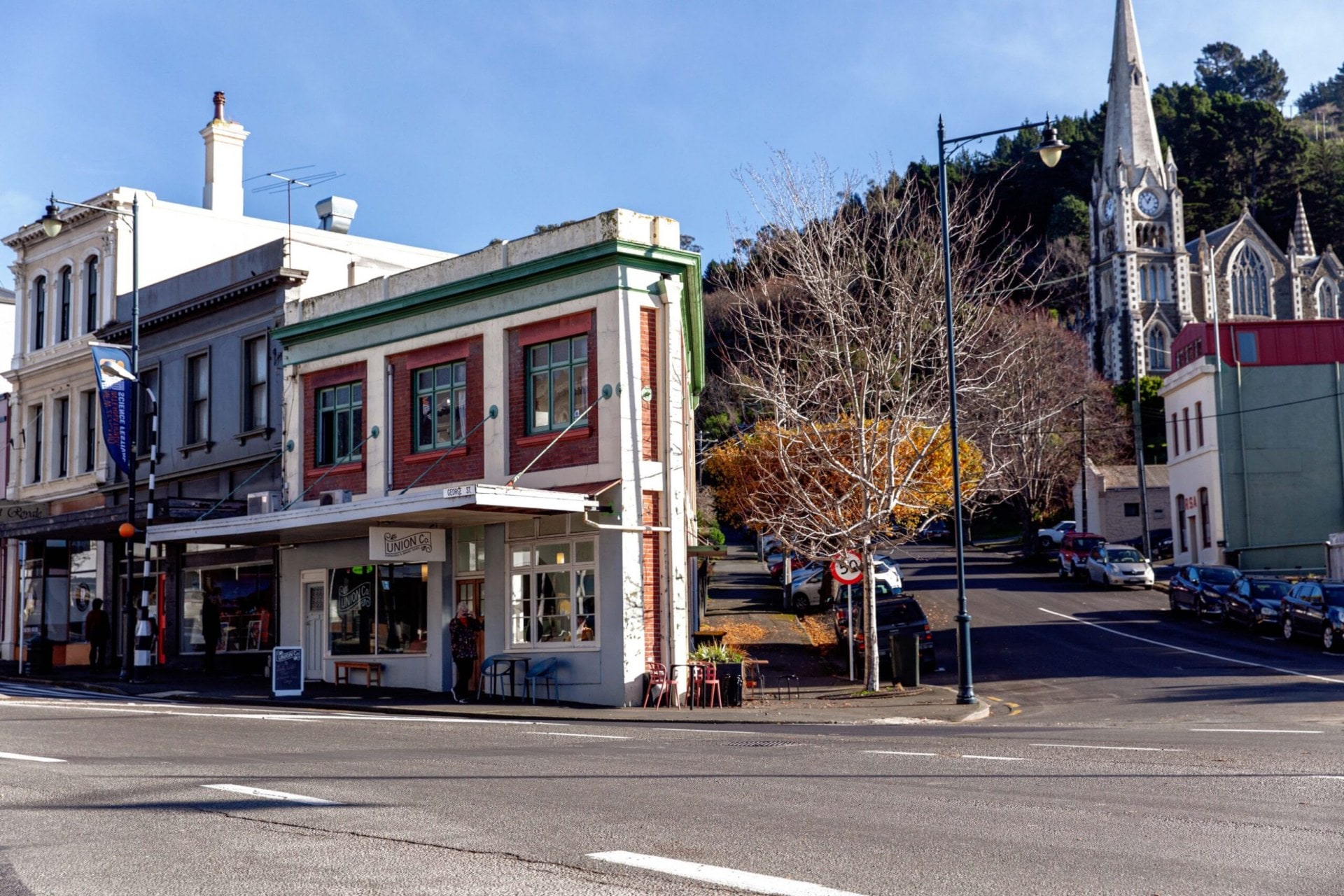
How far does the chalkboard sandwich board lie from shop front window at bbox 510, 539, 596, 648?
12.6 feet

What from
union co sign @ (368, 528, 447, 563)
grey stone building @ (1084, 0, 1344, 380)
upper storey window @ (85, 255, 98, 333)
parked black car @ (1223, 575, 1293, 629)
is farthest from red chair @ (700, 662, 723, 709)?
grey stone building @ (1084, 0, 1344, 380)

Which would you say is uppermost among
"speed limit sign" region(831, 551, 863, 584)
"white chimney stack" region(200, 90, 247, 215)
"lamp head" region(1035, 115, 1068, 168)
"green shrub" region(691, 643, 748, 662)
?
"white chimney stack" region(200, 90, 247, 215)

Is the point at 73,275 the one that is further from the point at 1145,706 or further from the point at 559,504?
the point at 1145,706

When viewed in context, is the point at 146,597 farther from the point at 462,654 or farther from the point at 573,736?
the point at 573,736

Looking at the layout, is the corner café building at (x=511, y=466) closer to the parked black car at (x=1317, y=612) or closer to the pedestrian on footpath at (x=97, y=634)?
the pedestrian on footpath at (x=97, y=634)

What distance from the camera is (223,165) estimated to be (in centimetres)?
4056

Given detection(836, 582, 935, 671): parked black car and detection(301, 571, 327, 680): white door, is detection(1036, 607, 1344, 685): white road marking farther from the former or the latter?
detection(301, 571, 327, 680): white door

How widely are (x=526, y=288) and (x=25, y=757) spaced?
1410 cm

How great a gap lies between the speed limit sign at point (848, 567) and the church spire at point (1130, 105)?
296 ft

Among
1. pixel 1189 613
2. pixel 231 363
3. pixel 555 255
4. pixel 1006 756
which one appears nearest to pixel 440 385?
pixel 555 255

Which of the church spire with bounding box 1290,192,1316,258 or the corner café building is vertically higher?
the church spire with bounding box 1290,192,1316,258

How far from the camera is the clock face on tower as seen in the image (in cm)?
10494

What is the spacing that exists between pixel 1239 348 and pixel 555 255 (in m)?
34.6

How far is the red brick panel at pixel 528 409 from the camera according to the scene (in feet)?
78.2
